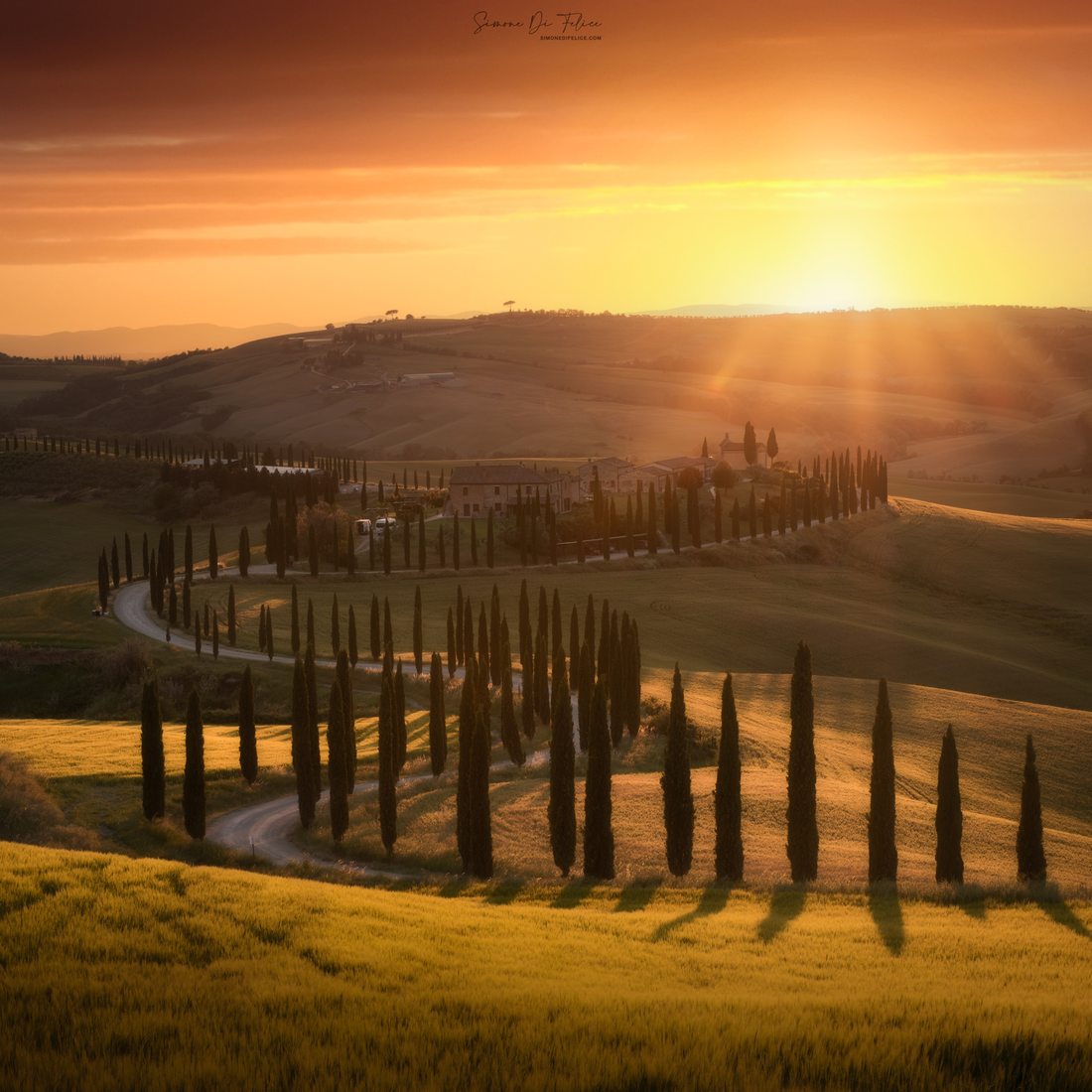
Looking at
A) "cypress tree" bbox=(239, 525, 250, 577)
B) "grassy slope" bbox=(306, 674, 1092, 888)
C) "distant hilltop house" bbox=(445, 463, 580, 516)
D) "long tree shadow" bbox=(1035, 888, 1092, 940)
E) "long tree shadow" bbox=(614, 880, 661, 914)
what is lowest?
"grassy slope" bbox=(306, 674, 1092, 888)

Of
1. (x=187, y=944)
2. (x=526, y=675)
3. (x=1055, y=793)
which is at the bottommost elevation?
(x=1055, y=793)

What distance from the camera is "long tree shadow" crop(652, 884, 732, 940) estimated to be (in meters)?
29.0

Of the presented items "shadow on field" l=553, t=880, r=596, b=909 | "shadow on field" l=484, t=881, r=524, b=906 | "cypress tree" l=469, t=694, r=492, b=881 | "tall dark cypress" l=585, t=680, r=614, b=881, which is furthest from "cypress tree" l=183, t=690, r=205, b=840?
"shadow on field" l=553, t=880, r=596, b=909

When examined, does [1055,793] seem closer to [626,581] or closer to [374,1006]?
[374,1006]

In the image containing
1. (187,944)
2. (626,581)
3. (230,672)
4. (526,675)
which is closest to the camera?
(187,944)

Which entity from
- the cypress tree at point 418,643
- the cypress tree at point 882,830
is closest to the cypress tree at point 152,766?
the cypress tree at point 882,830

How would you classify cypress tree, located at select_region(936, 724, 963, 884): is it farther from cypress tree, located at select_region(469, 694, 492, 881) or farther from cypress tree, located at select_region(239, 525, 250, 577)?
cypress tree, located at select_region(239, 525, 250, 577)

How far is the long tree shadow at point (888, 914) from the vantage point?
2853cm

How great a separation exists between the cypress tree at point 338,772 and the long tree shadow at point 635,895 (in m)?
12.5

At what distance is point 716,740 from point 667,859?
1756 cm

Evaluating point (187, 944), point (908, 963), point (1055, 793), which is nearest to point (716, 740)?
point (1055, 793)

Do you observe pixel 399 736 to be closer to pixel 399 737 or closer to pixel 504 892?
pixel 399 737

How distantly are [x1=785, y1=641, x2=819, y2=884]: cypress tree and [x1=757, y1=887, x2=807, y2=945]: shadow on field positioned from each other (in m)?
2.74

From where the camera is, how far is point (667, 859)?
140 ft
